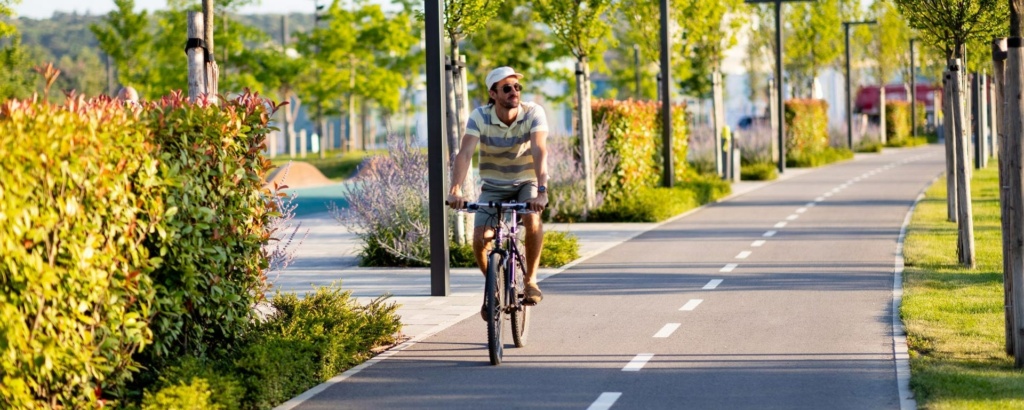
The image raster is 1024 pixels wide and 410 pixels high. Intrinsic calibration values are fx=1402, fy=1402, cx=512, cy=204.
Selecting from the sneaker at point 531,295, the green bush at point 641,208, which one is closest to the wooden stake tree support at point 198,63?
the sneaker at point 531,295

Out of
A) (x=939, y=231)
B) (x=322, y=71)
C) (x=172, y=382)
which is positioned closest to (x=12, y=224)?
(x=172, y=382)

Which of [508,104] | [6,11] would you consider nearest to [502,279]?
[508,104]

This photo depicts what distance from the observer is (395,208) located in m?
14.6

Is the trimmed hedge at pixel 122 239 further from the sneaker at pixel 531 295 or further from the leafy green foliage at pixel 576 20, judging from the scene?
the leafy green foliage at pixel 576 20

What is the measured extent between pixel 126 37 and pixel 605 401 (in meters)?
43.6

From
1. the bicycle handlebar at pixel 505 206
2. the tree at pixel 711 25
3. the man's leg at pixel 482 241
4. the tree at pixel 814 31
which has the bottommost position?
the man's leg at pixel 482 241

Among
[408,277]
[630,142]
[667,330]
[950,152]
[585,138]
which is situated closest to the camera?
[667,330]

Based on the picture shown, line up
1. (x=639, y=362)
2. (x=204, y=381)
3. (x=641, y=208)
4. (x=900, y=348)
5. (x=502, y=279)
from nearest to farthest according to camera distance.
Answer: (x=204, y=381)
(x=639, y=362)
(x=502, y=279)
(x=900, y=348)
(x=641, y=208)

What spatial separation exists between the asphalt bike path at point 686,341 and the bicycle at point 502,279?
178 millimetres

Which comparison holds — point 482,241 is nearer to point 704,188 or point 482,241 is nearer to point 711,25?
point 704,188

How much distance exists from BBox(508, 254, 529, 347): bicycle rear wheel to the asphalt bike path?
0.10 metres

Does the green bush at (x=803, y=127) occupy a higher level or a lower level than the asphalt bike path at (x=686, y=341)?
higher

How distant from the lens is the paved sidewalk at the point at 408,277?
10727 mm

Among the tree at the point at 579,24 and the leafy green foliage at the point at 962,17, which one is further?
the tree at the point at 579,24
